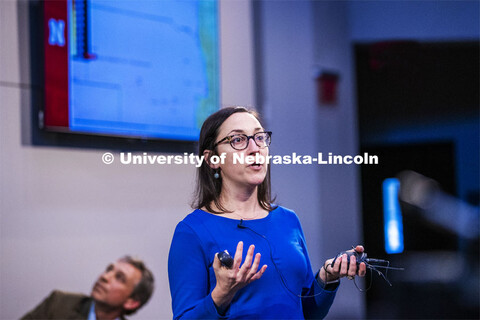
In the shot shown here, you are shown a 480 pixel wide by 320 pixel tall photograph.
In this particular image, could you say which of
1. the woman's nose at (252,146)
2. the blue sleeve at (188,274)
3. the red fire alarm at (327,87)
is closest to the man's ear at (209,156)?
the woman's nose at (252,146)

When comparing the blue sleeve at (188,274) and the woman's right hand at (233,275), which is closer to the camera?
the woman's right hand at (233,275)

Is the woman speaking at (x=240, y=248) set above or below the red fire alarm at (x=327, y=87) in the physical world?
below

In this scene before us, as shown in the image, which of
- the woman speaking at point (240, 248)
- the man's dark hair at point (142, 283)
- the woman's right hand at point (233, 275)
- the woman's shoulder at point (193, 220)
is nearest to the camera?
the woman's right hand at point (233, 275)

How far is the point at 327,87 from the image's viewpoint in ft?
12.3

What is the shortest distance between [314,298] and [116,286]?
4.00ft

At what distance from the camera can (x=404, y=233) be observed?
373 centimetres

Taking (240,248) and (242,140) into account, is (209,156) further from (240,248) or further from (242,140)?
(240,248)

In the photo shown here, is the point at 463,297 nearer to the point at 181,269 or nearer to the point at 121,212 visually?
the point at 121,212

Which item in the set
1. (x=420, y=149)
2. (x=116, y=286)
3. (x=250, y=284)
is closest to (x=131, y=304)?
(x=116, y=286)

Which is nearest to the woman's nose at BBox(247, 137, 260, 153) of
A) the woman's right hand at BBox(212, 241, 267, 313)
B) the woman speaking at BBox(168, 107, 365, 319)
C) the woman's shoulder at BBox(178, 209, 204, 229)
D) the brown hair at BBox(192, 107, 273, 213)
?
the woman speaking at BBox(168, 107, 365, 319)

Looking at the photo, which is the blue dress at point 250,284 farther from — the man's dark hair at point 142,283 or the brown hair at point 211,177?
the man's dark hair at point 142,283

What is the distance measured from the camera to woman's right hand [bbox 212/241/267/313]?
4.03 ft

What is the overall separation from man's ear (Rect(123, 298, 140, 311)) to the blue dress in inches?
43.2

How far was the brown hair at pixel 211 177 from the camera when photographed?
5.23 feet
